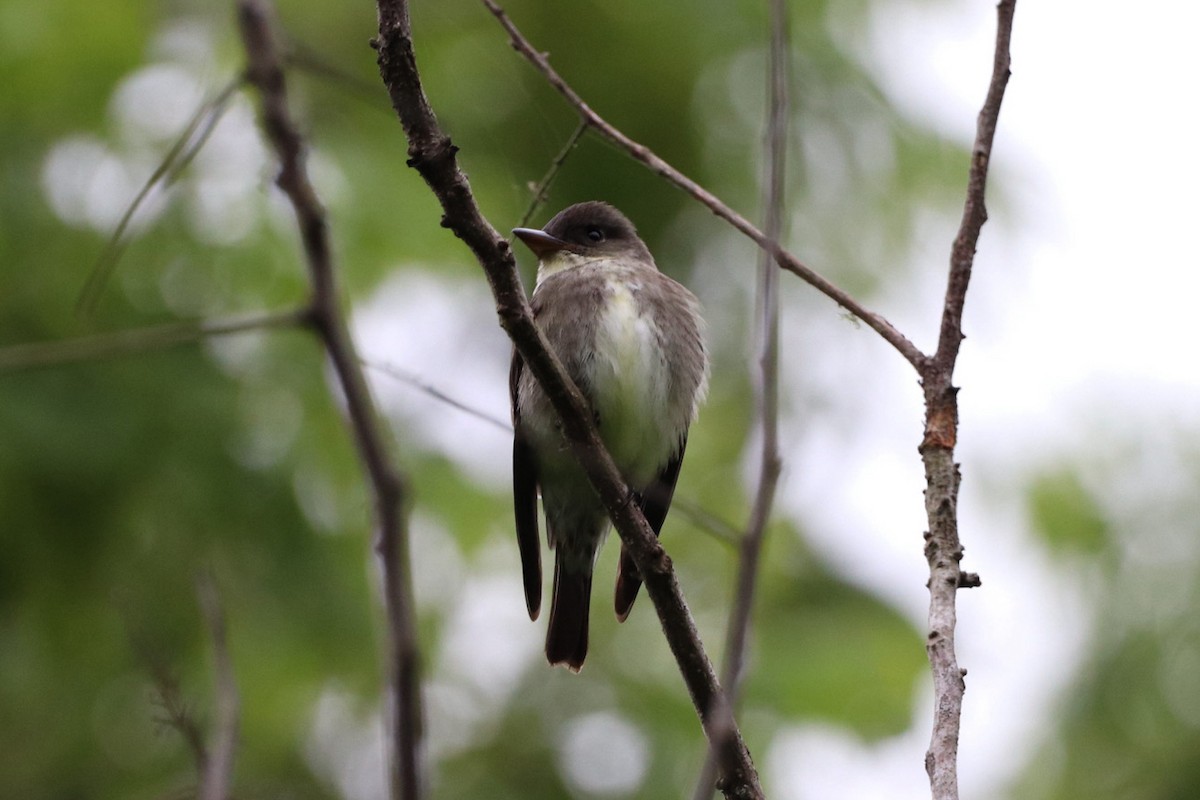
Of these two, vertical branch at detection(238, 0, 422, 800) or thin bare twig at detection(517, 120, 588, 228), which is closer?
vertical branch at detection(238, 0, 422, 800)

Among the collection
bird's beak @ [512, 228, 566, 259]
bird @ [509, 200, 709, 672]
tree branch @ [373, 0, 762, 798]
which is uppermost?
bird's beak @ [512, 228, 566, 259]

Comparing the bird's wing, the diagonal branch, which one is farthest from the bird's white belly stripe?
the diagonal branch

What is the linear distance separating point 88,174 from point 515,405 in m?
2.40

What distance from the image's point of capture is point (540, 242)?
497cm

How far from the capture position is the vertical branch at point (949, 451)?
2627 millimetres

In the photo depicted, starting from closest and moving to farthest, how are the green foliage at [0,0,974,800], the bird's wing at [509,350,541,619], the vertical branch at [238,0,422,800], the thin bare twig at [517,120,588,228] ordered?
1. the vertical branch at [238,0,422,800]
2. the thin bare twig at [517,120,588,228]
3. the bird's wing at [509,350,541,619]
4. the green foliage at [0,0,974,800]

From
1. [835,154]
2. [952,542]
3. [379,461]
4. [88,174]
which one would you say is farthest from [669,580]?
[835,154]

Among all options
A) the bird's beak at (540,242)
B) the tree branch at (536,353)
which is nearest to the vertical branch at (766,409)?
the tree branch at (536,353)

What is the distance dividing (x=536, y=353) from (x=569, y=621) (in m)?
1.88

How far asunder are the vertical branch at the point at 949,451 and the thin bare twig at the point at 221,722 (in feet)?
4.03

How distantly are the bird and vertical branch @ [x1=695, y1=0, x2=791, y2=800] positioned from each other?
226cm

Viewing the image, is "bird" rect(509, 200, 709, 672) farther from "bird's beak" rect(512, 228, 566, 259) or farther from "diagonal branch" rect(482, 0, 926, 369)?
"diagonal branch" rect(482, 0, 926, 369)

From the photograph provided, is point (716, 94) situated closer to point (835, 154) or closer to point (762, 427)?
point (835, 154)

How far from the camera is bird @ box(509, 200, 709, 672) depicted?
178 inches
